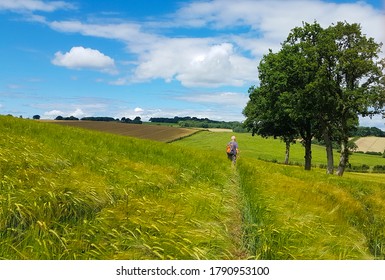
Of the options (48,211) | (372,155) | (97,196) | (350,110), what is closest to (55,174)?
(97,196)

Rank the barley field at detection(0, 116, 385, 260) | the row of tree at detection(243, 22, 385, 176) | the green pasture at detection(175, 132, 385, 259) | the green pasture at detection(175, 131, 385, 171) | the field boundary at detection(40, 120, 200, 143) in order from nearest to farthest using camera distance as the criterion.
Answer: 1. the barley field at detection(0, 116, 385, 260)
2. the green pasture at detection(175, 132, 385, 259)
3. the row of tree at detection(243, 22, 385, 176)
4. the field boundary at detection(40, 120, 200, 143)
5. the green pasture at detection(175, 131, 385, 171)

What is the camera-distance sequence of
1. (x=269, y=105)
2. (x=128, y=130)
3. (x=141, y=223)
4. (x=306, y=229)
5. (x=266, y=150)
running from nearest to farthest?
(x=141, y=223) → (x=306, y=229) → (x=269, y=105) → (x=128, y=130) → (x=266, y=150)

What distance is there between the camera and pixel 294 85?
47.4 metres

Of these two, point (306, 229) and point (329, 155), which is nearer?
point (306, 229)

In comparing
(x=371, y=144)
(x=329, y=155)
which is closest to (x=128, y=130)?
(x=329, y=155)

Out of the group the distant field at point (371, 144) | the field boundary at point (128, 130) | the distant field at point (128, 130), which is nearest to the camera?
the field boundary at point (128, 130)

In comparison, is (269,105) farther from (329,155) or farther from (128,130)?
(128,130)

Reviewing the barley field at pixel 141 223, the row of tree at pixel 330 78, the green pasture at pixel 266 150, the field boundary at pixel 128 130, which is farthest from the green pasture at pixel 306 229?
the green pasture at pixel 266 150

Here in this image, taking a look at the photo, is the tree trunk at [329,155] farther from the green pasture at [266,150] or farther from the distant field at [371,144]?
the distant field at [371,144]

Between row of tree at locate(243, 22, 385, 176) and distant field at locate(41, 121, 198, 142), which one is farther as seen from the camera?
distant field at locate(41, 121, 198, 142)

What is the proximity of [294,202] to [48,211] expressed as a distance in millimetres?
5917

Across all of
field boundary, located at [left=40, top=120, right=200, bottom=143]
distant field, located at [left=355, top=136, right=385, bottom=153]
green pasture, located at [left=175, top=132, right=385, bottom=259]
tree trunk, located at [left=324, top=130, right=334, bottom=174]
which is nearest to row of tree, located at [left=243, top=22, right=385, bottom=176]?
tree trunk, located at [left=324, top=130, right=334, bottom=174]

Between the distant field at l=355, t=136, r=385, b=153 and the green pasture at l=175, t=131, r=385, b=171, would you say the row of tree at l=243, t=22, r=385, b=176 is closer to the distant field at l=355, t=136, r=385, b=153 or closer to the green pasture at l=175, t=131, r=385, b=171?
the green pasture at l=175, t=131, r=385, b=171
